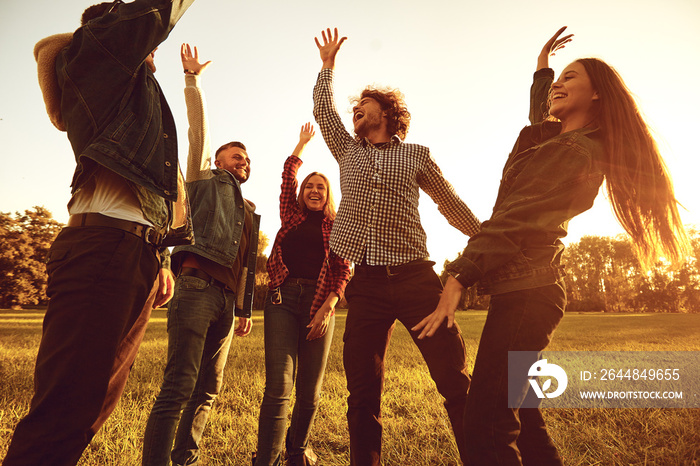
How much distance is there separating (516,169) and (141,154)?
2.08 m

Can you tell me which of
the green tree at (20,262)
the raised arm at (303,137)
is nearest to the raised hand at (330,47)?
the raised arm at (303,137)

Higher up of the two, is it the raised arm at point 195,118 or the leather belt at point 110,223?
the raised arm at point 195,118

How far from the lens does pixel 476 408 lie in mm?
1830

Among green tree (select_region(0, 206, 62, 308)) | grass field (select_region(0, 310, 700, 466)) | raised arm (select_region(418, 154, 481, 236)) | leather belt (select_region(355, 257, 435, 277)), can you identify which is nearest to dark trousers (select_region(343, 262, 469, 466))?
leather belt (select_region(355, 257, 435, 277))

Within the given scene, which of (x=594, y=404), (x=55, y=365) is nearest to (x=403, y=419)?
(x=594, y=404)

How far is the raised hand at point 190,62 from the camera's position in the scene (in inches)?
142

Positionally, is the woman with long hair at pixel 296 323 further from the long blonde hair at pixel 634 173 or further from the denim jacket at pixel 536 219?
the long blonde hair at pixel 634 173

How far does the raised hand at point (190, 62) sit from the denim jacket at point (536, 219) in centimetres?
310

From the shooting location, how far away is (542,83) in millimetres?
3117

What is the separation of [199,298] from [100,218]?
155 centimetres

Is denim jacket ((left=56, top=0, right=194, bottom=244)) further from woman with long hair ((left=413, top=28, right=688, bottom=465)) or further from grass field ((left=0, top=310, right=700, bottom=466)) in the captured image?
grass field ((left=0, top=310, right=700, bottom=466))

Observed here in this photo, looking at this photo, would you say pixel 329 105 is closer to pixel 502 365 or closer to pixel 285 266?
pixel 285 266

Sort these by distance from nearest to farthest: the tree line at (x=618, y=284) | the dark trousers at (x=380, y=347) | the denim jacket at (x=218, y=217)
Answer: the dark trousers at (x=380, y=347) < the denim jacket at (x=218, y=217) < the tree line at (x=618, y=284)

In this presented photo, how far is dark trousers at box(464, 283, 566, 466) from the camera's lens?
1.77m
